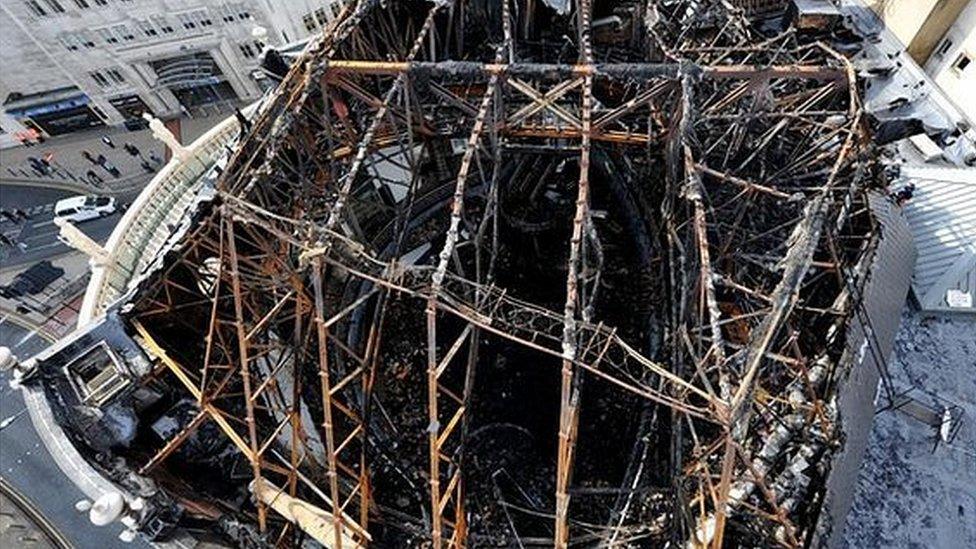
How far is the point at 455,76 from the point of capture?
21.6 metres

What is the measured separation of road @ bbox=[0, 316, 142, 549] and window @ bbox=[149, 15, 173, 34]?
25.2 meters

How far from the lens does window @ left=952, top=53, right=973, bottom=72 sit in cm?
3373

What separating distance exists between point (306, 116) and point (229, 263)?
632 cm

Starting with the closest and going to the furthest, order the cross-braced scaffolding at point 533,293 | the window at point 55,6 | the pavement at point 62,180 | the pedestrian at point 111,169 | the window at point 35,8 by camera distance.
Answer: the cross-braced scaffolding at point 533,293
the window at point 35,8
the window at point 55,6
the pavement at point 62,180
the pedestrian at point 111,169

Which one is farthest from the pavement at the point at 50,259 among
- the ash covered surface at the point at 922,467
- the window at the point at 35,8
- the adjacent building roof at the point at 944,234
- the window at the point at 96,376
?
the adjacent building roof at the point at 944,234

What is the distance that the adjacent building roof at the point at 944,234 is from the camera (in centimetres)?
2452

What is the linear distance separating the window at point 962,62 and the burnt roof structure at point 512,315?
14769 mm

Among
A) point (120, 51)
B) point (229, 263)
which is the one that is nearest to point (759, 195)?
point (229, 263)

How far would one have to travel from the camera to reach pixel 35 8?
42.3 m

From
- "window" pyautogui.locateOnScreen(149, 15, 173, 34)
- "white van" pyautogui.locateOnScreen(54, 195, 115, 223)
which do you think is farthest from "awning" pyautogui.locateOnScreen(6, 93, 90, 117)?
"window" pyautogui.locateOnScreen(149, 15, 173, 34)

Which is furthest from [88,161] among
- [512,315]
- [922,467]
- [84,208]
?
[922,467]

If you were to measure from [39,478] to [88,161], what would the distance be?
27056 mm

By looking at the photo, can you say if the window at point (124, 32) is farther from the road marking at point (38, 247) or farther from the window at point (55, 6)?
the road marking at point (38, 247)

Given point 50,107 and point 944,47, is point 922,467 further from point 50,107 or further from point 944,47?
point 50,107
